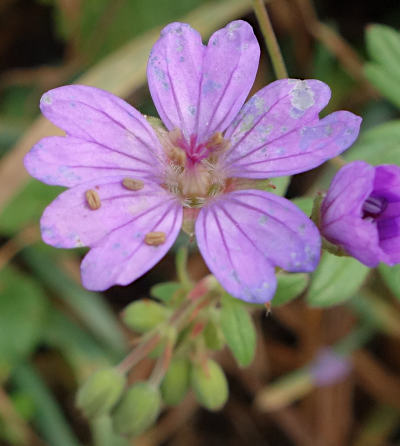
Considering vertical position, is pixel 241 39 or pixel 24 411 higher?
pixel 241 39

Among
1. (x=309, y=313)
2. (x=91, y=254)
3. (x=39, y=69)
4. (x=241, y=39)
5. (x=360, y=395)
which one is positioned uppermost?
(x=241, y=39)

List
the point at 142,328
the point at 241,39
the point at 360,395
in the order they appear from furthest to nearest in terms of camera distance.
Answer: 1. the point at 360,395
2. the point at 142,328
3. the point at 241,39

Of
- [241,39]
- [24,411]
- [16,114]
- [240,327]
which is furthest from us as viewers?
[16,114]

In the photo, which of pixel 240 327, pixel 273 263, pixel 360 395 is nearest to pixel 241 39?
pixel 273 263

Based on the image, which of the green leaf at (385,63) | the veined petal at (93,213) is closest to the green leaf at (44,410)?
the veined petal at (93,213)

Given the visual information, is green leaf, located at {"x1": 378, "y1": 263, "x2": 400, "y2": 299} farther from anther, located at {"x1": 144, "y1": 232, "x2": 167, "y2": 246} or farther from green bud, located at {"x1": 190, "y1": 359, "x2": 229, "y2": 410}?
anther, located at {"x1": 144, "y1": 232, "x2": 167, "y2": 246}

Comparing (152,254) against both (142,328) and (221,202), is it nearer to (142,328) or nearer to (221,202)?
(221,202)
